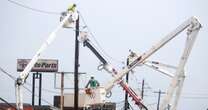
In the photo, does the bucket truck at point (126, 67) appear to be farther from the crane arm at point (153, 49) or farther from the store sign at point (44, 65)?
the store sign at point (44, 65)

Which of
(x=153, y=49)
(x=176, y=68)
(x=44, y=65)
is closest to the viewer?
(x=176, y=68)

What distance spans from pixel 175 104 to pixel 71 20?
31.1ft

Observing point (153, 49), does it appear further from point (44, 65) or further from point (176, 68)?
point (44, 65)

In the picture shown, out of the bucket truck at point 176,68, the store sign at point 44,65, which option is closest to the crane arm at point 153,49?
the bucket truck at point 176,68

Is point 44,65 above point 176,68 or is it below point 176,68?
below

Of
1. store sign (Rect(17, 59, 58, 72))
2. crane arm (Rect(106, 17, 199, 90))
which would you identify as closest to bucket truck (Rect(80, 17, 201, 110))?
crane arm (Rect(106, 17, 199, 90))

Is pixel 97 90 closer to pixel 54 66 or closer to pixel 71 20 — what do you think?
pixel 71 20

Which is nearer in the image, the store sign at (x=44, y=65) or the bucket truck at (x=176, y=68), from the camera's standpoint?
the bucket truck at (x=176, y=68)

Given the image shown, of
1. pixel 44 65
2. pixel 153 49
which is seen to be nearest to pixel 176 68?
pixel 153 49

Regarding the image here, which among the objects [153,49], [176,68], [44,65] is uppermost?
[153,49]

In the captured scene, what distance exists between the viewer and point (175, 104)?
30922 millimetres

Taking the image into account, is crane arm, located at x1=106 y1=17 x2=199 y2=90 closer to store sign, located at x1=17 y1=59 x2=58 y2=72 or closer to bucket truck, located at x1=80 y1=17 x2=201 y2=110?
bucket truck, located at x1=80 y1=17 x2=201 y2=110

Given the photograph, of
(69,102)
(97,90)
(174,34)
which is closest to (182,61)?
(174,34)

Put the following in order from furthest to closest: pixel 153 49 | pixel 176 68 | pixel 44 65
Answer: pixel 44 65 → pixel 153 49 → pixel 176 68
